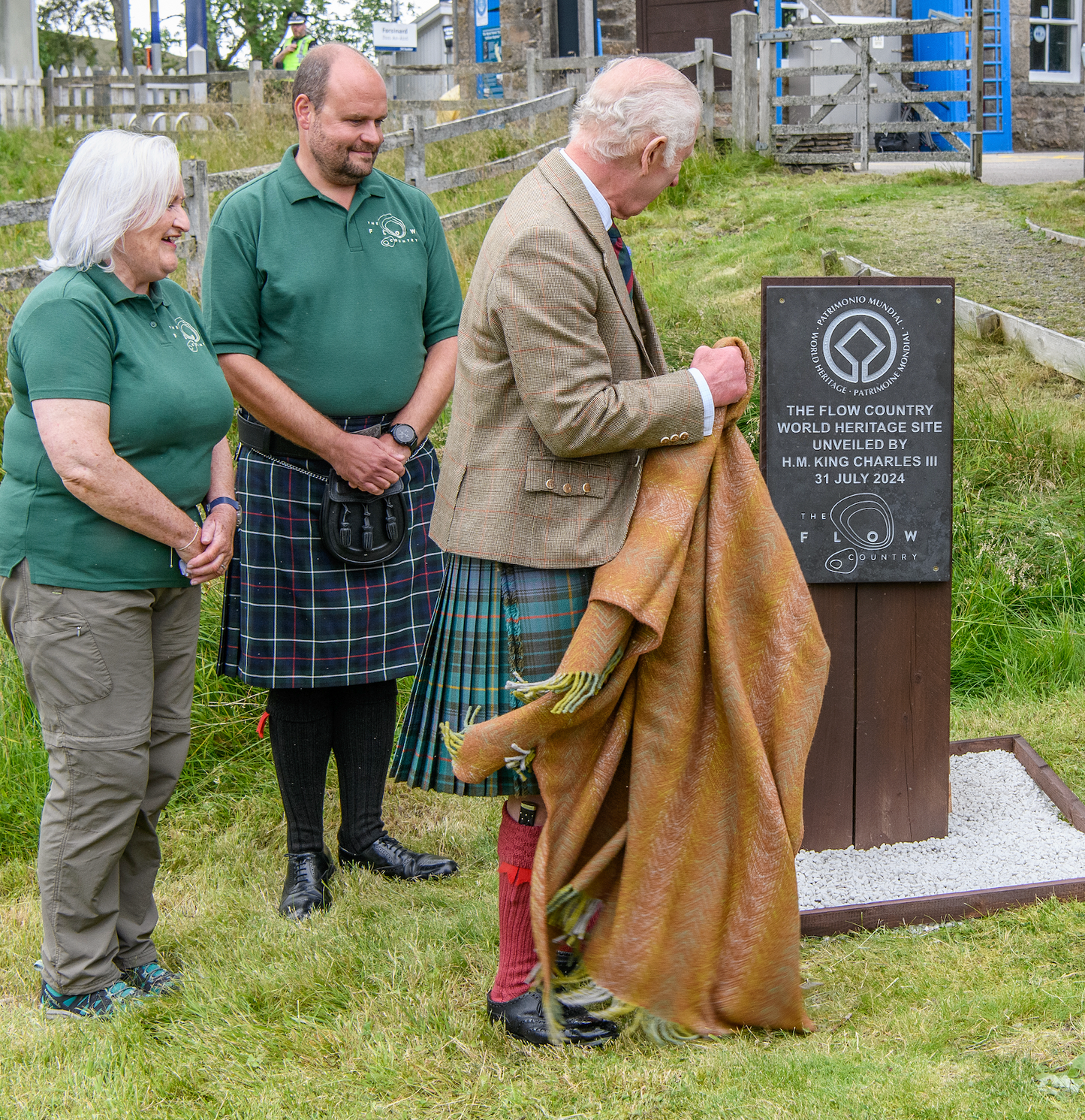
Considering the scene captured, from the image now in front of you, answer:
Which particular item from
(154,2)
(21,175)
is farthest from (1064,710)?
(154,2)

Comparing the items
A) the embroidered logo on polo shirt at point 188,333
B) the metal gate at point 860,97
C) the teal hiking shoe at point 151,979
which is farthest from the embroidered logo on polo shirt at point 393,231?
the metal gate at point 860,97

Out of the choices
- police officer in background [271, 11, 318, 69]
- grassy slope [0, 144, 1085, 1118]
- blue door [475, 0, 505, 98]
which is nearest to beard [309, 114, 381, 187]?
grassy slope [0, 144, 1085, 1118]

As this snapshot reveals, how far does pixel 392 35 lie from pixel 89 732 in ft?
113

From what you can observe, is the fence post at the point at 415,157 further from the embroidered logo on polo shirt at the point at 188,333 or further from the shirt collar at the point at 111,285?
the shirt collar at the point at 111,285

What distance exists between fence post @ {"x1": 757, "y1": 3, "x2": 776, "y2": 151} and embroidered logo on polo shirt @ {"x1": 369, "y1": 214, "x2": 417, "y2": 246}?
10.2 meters

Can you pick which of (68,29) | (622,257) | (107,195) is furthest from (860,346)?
(68,29)

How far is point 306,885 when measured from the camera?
348 cm

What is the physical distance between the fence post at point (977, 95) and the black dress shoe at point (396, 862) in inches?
408

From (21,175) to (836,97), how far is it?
317 inches

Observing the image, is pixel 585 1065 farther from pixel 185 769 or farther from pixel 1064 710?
pixel 1064 710

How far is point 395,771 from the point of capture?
282 centimetres

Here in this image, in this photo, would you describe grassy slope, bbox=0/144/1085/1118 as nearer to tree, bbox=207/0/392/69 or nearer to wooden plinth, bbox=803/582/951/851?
wooden plinth, bbox=803/582/951/851

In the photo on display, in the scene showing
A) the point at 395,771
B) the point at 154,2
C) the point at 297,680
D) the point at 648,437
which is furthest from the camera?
the point at 154,2

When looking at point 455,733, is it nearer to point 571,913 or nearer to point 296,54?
point 571,913
